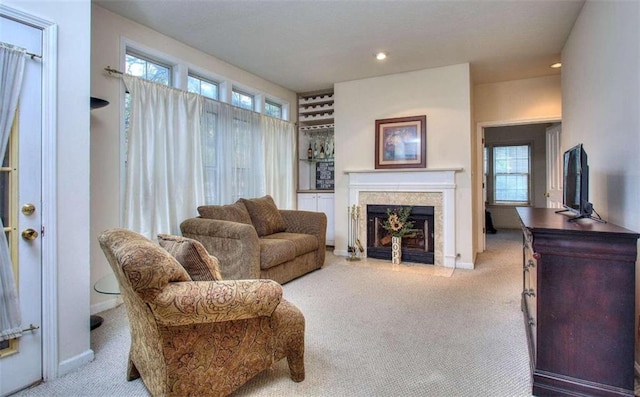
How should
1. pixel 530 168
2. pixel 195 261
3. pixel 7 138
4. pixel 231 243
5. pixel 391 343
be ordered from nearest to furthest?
1. pixel 195 261
2. pixel 7 138
3. pixel 391 343
4. pixel 231 243
5. pixel 530 168

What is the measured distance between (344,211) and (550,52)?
3128mm

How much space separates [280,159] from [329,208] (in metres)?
1.07

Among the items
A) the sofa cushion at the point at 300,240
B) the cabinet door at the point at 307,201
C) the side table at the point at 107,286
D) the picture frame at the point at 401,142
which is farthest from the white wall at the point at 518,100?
the side table at the point at 107,286

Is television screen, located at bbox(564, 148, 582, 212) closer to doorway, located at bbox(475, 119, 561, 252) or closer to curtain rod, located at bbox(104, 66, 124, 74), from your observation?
curtain rod, located at bbox(104, 66, 124, 74)

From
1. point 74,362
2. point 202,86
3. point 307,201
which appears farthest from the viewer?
point 307,201

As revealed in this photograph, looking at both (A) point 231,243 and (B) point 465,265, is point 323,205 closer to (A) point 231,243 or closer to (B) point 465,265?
(B) point 465,265

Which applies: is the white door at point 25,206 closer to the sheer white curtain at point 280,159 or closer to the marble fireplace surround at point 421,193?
the sheer white curtain at point 280,159

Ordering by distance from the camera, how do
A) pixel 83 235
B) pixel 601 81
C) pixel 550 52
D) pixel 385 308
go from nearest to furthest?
pixel 83 235, pixel 601 81, pixel 385 308, pixel 550 52

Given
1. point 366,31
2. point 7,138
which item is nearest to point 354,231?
point 366,31

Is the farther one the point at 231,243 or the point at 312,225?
the point at 312,225

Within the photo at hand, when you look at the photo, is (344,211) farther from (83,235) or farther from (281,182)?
(83,235)

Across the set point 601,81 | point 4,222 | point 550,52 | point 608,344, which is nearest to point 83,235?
point 4,222

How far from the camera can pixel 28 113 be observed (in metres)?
1.71

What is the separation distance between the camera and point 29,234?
5.62 feet
